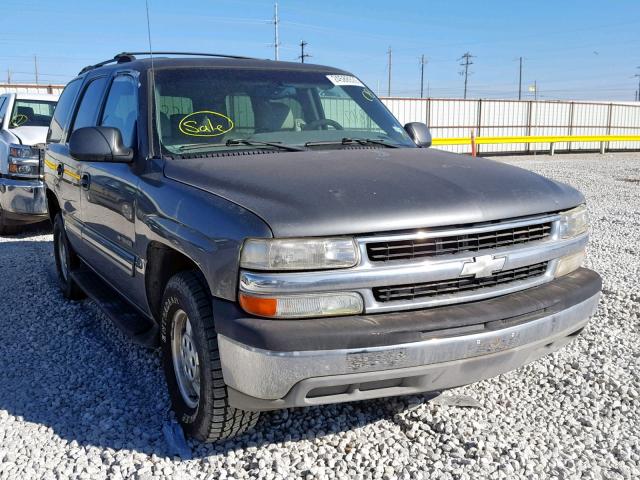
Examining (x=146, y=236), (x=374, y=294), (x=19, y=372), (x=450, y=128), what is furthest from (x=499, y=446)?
(x=450, y=128)

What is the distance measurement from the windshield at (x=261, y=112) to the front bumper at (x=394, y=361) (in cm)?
150

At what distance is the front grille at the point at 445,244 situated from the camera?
2562 mm

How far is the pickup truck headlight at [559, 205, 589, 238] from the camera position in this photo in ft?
10.1

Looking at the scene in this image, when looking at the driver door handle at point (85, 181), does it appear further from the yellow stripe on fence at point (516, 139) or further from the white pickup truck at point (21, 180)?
the yellow stripe on fence at point (516, 139)

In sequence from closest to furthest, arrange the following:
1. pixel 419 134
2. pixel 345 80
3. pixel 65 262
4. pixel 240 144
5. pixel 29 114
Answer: pixel 240 144
pixel 419 134
pixel 345 80
pixel 65 262
pixel 29 114

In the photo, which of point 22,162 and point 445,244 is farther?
point 22,162

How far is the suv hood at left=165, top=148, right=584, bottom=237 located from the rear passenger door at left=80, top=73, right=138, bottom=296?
498 mm

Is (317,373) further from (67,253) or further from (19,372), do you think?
(67,253)

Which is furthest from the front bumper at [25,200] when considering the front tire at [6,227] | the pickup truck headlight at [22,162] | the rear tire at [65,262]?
the rear tire at [65,262]

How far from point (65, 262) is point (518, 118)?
90.3 feet

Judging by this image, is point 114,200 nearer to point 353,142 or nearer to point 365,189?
point 353,142

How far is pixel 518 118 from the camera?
97.8 ft

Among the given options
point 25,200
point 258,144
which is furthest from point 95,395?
point 25,200

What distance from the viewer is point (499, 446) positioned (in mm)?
2990
